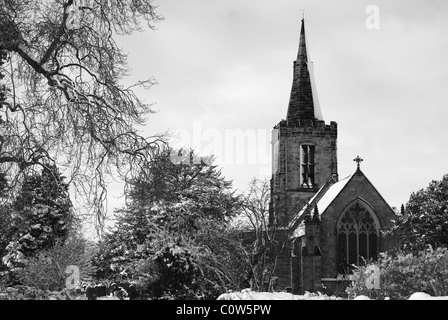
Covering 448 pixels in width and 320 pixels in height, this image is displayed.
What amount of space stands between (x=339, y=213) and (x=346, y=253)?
292cm

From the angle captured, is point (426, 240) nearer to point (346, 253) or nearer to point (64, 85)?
point (346, 253)

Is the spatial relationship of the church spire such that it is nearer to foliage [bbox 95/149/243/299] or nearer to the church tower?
the church tower

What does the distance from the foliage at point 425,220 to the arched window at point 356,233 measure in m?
5.30

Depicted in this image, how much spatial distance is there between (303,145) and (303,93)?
5.52 meters

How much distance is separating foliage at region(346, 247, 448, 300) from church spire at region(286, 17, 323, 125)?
4371cm

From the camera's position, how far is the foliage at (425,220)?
33.6m

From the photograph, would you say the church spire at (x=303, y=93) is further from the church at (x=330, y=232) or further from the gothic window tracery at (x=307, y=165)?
the church at (x=330, y=232)

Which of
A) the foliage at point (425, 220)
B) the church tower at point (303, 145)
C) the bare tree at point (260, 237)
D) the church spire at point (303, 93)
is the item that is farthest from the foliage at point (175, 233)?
the church spire at point (303, 93)

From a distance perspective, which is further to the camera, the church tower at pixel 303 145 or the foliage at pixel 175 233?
the church tower at pixel 303 145

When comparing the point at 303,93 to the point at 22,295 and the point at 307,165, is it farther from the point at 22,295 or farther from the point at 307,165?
the point at 22,295

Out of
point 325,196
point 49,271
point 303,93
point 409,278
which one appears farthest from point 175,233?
point 303,93
